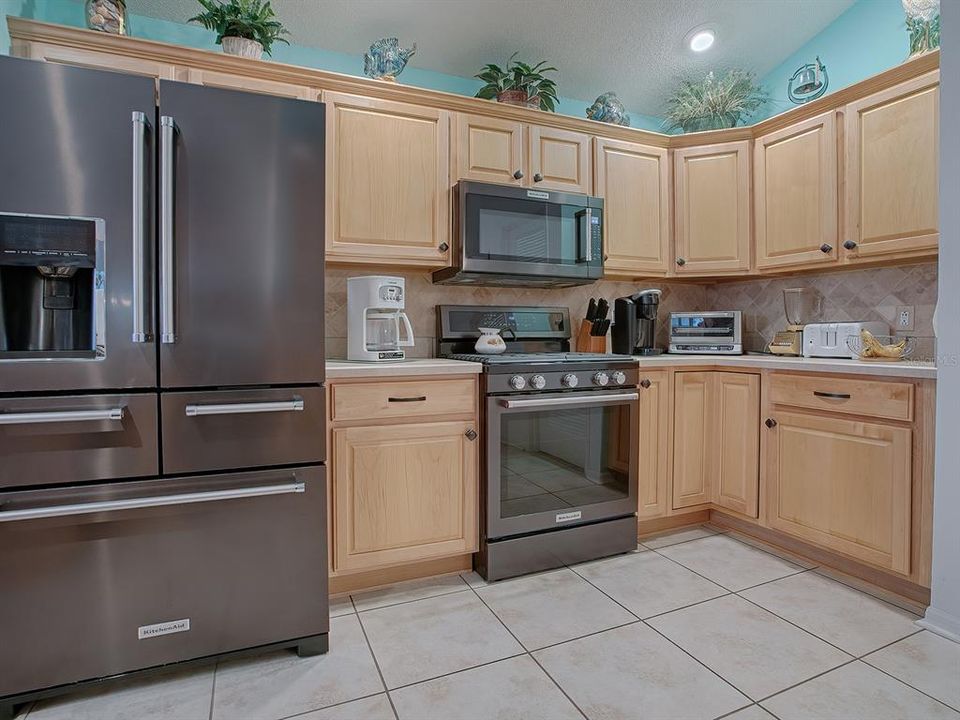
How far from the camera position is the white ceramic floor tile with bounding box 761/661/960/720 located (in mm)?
1423

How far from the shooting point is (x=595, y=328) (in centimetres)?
298

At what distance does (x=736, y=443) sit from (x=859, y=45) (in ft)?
7.45

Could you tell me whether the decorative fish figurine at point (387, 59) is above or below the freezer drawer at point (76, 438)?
above

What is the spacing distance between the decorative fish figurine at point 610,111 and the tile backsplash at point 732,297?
90cm

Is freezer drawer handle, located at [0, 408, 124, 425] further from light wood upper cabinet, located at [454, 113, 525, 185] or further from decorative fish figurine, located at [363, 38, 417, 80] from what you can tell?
decorative fish figurine, located at [363, 38, 417, 80]

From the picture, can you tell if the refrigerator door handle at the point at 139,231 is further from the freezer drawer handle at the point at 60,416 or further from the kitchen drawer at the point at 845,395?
the kitchen drawer at the point at 845,395

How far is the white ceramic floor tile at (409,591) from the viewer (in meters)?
2.07

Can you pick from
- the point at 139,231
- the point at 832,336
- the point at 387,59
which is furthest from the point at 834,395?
the point at 139,231

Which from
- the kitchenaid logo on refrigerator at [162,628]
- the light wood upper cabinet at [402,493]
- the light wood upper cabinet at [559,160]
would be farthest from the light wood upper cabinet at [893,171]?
the kitchenaid logo on refrigerator at [162,628]

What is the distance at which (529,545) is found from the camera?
7.51 feet

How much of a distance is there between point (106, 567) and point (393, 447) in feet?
3.14

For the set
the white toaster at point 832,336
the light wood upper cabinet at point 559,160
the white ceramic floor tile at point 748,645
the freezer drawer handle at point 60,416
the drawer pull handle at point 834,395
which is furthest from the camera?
Result: the light wood upper cabinet at point 559,160

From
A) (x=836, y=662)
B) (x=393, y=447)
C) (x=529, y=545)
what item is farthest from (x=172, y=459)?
(x=836, y=662)

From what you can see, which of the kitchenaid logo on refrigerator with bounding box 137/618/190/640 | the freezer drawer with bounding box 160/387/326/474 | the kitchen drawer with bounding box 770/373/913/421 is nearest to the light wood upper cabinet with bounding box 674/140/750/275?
the kitchen drawer with bounding box 770/373/913/421
